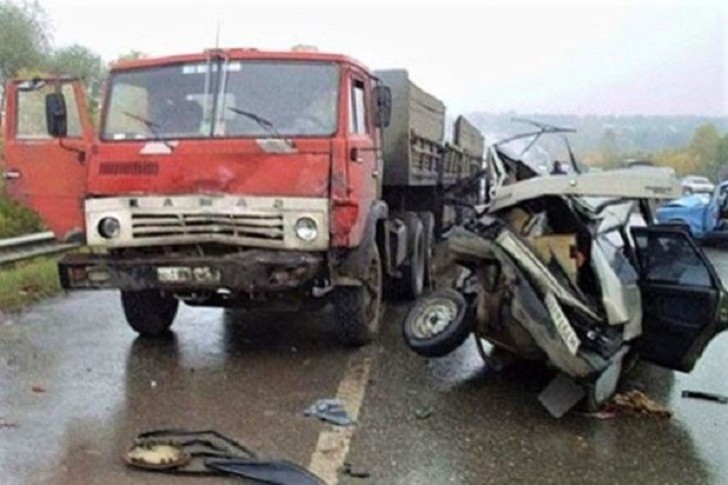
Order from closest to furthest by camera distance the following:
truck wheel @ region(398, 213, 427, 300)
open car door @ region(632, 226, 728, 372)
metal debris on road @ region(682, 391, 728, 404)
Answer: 1. open car door @ region(632, 226, 728, 372)
2. metal debris on road @ region(682, 391, 728, 404)
3. truck wheel @ region(398, 213, 427, 300)

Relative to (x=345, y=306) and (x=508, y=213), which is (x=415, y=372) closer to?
(x=345, y=306)

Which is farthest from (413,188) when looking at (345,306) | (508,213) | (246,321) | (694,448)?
(694,448)

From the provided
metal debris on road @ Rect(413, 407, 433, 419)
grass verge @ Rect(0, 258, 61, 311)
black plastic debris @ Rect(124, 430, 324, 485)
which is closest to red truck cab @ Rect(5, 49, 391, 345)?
metal debris on road @ Rect(413, 407, 433, 419)

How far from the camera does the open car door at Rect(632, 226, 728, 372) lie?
6164 mm

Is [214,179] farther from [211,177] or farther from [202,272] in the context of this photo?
[202,272]

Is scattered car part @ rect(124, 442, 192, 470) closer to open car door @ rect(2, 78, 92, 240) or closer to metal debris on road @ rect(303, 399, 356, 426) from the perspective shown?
metal debris on road @ rect(303, 399, 356, 426)

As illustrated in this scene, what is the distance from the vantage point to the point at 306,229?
267 inches

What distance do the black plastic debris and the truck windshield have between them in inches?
105

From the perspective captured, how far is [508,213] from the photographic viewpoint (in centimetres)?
640

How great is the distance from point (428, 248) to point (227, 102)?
4567 mm

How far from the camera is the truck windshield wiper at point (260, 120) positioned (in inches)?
278

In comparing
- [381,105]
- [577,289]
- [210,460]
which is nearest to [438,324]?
[577,289]

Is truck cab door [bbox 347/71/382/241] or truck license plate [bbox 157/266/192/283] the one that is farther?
truck cab door [bbox 347/71/382/241]

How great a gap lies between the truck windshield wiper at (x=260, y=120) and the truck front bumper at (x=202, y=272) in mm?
952
